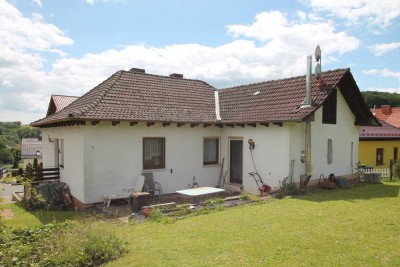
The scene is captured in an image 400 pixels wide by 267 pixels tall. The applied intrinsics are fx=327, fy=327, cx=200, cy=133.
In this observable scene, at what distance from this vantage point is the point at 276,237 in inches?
271

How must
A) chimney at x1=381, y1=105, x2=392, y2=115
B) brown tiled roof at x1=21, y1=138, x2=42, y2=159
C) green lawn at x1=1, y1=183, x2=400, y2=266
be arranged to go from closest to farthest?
1. green lawn at x1=1, y1=183, x2=400, y2=266
2. chimney at x1=381, y1=105, x2=392, y2=115
3. brown tiled roof at x1=21, y1=138, x2=42, y2=159

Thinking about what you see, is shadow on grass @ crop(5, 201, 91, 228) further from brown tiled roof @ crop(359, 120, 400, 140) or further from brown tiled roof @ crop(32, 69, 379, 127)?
brown tiled roof @ crop(359, 120, 400, 140)

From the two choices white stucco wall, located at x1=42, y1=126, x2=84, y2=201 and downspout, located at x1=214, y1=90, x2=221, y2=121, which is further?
downspout, located at x1=214, y1=90, x2=221, y2=121

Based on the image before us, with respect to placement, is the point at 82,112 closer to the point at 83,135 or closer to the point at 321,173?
the point at 83,135

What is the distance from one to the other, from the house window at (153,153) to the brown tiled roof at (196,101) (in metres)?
1.10

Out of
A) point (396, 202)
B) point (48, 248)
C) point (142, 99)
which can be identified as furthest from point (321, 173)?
point (48, 248)

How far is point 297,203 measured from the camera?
10617 millimetres

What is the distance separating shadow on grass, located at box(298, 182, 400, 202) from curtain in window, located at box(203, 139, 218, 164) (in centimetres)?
506

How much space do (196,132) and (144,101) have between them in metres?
2.72

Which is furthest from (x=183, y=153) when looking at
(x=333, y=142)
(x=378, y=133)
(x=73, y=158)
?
(x=378, y=133)

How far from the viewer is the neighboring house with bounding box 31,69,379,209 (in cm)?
1228

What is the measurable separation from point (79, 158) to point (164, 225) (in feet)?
17.2

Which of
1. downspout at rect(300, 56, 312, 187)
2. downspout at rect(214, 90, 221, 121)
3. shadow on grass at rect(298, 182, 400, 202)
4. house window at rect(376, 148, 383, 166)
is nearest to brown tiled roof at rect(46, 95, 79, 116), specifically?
downspout at rect(214, 90, 221, 121)

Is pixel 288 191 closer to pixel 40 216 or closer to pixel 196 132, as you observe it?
pixel 196 132
